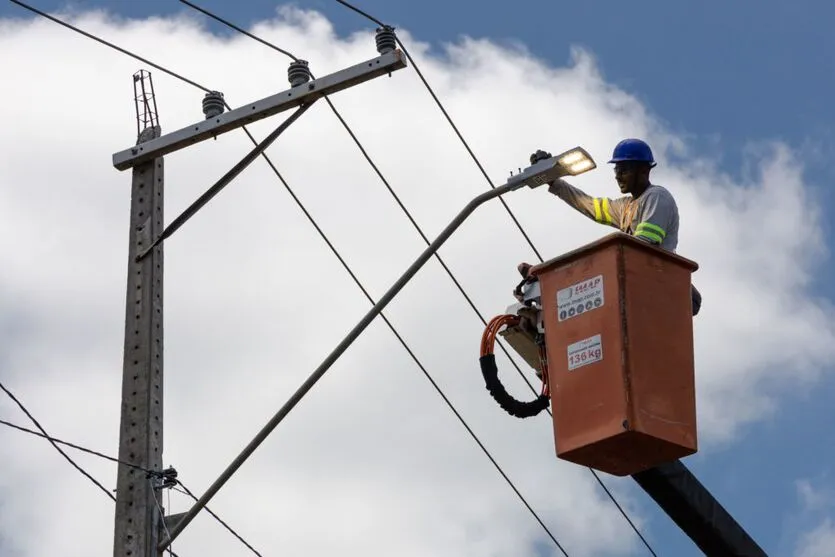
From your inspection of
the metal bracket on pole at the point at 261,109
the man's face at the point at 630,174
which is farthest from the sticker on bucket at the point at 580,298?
the metal bracket on pole at the point at 261,109

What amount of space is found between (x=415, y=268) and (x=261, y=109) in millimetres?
1722

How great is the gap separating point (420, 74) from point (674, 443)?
3.56 meters

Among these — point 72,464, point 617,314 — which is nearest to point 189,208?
point 72,464

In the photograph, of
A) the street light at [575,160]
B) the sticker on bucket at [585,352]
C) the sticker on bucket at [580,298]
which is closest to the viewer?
the sticker on bucket at [585,352]

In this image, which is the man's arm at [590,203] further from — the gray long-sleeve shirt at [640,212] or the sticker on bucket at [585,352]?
the sticker on bucket at [585,352]

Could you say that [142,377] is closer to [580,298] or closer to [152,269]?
[152,269]

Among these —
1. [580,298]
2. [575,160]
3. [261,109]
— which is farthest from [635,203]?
[261,109]

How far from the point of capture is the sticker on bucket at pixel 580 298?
12695 mm

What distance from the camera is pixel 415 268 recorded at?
13000mm

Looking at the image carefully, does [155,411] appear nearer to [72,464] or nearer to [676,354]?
[72,464]

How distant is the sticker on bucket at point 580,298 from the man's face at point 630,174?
113 cm

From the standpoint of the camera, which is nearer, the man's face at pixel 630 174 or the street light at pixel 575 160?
the street light at pixel 575 160

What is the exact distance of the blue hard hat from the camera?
45.1 ft

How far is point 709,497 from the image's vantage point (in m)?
13.7
